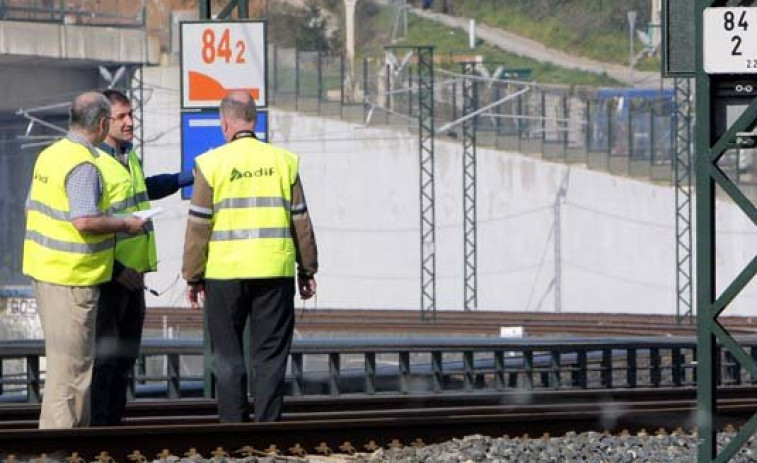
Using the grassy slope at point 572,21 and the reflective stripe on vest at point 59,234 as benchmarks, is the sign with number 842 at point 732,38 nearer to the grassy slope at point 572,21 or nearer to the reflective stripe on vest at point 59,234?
the reflective stripe on vest at point 59,234

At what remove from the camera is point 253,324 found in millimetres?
11742

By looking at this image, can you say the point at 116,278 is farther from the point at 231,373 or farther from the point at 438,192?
the point at 438,192

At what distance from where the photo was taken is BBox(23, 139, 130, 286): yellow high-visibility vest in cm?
1139

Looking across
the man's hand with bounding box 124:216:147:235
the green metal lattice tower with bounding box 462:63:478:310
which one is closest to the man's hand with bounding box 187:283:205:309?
the man's hand with bounding box 124:216:147:235

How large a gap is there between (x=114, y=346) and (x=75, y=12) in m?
41.4

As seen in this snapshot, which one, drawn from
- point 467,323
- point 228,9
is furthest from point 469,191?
point 228,9

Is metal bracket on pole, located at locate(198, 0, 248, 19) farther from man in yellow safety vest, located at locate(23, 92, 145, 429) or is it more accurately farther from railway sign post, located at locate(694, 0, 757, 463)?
railway sign post, located at locate(694, 0, 757, 463)

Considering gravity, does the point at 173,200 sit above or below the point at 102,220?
below

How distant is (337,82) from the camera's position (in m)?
60.2

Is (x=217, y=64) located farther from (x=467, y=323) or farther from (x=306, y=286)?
(x=467, y=323)

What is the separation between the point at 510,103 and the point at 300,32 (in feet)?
56.0

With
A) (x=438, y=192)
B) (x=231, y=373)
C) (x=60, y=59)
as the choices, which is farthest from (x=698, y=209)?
(x=438, y=192)

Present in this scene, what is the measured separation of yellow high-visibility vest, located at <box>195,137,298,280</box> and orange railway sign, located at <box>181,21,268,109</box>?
3.54 m

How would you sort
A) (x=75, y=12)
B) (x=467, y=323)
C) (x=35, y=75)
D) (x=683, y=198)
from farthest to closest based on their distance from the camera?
(x=683, y=198), (x=75, y=12), (x=35, y=75), (x=467, y=323)
